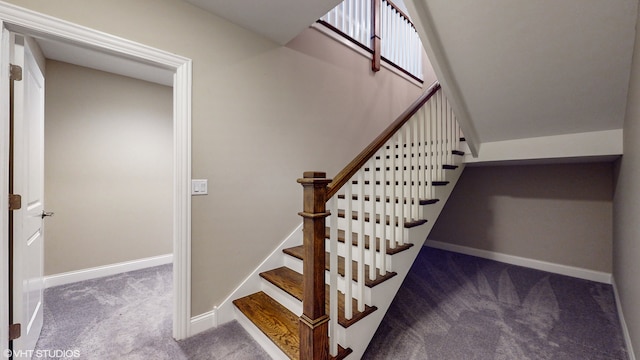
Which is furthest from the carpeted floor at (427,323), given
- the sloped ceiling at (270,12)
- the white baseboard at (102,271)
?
the sloped ceiling at (270,12)

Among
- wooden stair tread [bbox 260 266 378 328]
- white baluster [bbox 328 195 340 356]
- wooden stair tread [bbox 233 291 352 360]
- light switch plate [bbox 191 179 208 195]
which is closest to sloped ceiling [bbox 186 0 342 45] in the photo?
light switch plate [bbox 191 179 208 195]

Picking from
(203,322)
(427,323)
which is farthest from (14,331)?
(427,323)

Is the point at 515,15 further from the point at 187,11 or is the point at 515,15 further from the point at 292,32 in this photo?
the point at 187,11

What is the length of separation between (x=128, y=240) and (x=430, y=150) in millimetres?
3455

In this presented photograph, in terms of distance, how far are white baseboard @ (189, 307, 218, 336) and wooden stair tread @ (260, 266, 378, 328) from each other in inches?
17.7

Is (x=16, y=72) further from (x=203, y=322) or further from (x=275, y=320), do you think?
(x=275, y=320)

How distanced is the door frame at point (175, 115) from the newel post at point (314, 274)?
99 cm

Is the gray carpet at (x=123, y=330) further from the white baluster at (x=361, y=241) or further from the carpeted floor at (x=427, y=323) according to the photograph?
the white baluster at (x=361, y=241)

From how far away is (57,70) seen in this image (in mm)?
2533

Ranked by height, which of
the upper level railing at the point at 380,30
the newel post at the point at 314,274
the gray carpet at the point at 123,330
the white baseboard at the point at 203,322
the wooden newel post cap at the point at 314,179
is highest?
the upper level railing at the point at 380,30

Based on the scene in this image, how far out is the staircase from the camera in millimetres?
1245

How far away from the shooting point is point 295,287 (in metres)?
1.85

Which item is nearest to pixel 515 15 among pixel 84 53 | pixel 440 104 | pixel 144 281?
pixel 440 104

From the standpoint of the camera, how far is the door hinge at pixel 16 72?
4.33ft
